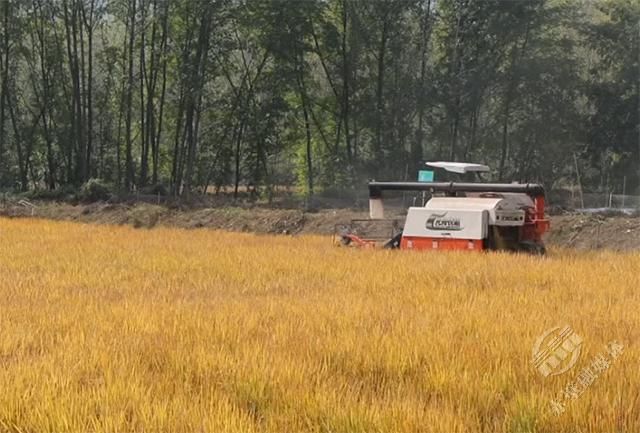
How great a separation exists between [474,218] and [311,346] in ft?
19.8

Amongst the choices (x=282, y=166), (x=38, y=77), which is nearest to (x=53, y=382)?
(x=38, y=77)

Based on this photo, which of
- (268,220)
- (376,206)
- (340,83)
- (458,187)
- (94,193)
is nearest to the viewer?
(458,187)

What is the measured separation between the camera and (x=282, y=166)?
36.7 meters

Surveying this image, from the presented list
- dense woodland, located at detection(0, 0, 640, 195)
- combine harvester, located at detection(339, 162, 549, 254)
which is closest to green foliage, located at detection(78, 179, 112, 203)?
dense woodland, located at detection(0, 0, 640, 195)

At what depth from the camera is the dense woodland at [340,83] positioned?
26.3 metres

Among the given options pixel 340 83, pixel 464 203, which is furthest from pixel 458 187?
pixel 340 83

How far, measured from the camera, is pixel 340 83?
29031 mm

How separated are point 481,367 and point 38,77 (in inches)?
1208

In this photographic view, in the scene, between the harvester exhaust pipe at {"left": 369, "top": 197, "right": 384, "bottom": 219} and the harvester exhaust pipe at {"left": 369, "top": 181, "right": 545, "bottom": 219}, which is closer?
the harvester exhaust pipe at {"left": 369, "top": 181, "right": 545, "bottom": 219}

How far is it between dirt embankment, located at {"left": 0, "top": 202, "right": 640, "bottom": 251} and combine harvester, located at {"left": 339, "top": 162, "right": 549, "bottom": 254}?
131 inches

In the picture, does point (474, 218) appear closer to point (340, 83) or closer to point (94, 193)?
point (94, 193)

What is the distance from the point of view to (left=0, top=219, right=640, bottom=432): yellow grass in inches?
139

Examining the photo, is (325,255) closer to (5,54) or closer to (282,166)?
(5,54)

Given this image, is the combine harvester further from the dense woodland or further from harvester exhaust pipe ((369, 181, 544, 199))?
the dense woodland
